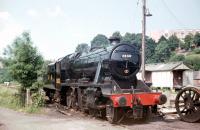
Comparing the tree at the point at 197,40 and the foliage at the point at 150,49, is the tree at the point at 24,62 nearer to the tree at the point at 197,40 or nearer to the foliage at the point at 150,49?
the foliage at the point at 150,49

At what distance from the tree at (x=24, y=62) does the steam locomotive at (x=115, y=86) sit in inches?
190

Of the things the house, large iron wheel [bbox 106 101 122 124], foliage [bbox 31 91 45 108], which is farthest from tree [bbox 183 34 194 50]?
large iron wheel [bbox 106 101 122 124]

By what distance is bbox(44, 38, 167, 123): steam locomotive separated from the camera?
12234mm

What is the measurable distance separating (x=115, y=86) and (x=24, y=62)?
29.5ft

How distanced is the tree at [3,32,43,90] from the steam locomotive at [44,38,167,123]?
4.84 meters

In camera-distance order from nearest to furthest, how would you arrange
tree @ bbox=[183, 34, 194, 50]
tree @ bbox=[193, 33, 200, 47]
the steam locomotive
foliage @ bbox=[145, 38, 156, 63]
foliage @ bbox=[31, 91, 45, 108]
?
the steam locomotive, foliage @ bbox=[31, 91, 45, 108], foliage @ bbox=[145, 38, 156, 63], tree @ bbox=[193, 33, 200, 47], tree @ bbox=[183, 34, 194, 50]

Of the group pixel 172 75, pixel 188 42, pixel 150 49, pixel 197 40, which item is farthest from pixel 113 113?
pixel 188 42

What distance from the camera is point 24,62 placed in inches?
776

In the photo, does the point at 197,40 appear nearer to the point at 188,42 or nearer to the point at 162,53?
the point at 188,42

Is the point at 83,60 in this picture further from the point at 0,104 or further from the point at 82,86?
the point at 0,104

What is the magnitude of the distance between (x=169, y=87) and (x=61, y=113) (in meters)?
26.9

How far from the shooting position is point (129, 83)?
13.6m

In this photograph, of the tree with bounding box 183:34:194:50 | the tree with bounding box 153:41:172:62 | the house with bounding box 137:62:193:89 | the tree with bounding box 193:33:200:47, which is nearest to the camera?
the house with bounding box 137:62:193:89

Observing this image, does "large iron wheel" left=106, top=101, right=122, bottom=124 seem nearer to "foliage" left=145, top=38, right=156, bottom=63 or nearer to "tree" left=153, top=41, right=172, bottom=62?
"tree" left=153, top=41, right=172, bottom=62
